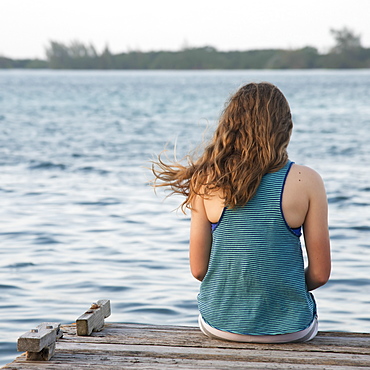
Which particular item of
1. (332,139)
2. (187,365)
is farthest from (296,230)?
(332,139)

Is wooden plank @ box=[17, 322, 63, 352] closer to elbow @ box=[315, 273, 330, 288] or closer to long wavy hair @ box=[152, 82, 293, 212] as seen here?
long wavy hair @ box=[152, 82, 293, 212]

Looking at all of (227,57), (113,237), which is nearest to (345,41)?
(227,57)

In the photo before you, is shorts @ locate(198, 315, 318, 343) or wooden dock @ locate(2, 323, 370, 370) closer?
wooden dock @ locate(2, 323, 370, 370)

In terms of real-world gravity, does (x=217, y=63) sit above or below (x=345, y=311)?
below

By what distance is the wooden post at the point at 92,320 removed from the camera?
3.20 meters

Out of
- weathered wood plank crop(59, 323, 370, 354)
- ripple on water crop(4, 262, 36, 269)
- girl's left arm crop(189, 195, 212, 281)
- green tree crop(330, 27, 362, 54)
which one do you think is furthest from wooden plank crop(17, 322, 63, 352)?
green tree crop(330, 27, 362, 54)

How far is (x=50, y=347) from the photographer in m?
2.83

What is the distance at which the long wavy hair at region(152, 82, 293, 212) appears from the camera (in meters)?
2.77

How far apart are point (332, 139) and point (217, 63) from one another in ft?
358

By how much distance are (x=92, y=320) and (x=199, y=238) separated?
2.39ft

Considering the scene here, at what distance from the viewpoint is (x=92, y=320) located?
325 centimetres

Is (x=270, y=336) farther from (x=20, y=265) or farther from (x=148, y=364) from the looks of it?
(x=20, y=265)

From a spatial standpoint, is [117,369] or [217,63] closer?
[117,369]

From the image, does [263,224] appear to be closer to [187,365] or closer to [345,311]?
[187,365]
